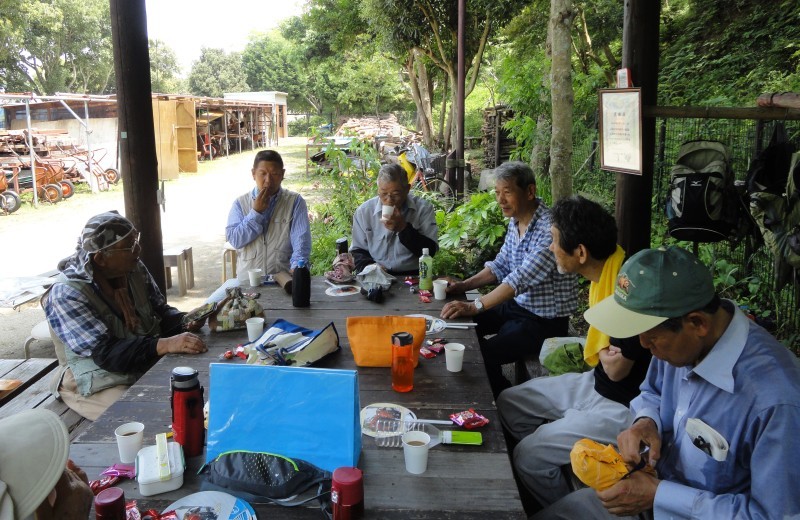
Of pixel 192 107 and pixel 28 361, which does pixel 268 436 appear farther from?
pixel 192 107

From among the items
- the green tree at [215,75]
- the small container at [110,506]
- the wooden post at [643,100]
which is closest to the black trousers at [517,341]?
the wooden post at [643,100]

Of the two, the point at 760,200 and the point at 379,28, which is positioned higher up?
the point at 379,28

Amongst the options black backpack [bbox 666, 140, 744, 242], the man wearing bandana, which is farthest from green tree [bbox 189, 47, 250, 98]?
black backpack [bbox 666, 140, 744, 242]

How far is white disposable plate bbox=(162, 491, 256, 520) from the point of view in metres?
1.60

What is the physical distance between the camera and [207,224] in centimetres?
1169

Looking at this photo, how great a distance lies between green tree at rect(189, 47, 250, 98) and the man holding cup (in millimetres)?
48914

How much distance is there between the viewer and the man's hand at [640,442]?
189 centimetres

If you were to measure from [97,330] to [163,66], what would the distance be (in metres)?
43.5

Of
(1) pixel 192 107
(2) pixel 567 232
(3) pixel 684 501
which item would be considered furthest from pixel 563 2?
(1) pixel 192 107

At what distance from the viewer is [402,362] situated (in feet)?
7.66

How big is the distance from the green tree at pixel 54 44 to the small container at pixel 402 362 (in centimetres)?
2837

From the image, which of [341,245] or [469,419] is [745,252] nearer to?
[341,245]

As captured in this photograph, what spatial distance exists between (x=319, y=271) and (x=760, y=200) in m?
4.16

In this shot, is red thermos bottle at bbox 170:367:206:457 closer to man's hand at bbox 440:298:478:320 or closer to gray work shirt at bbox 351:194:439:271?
man's hand at bbox 440:298:478:320
